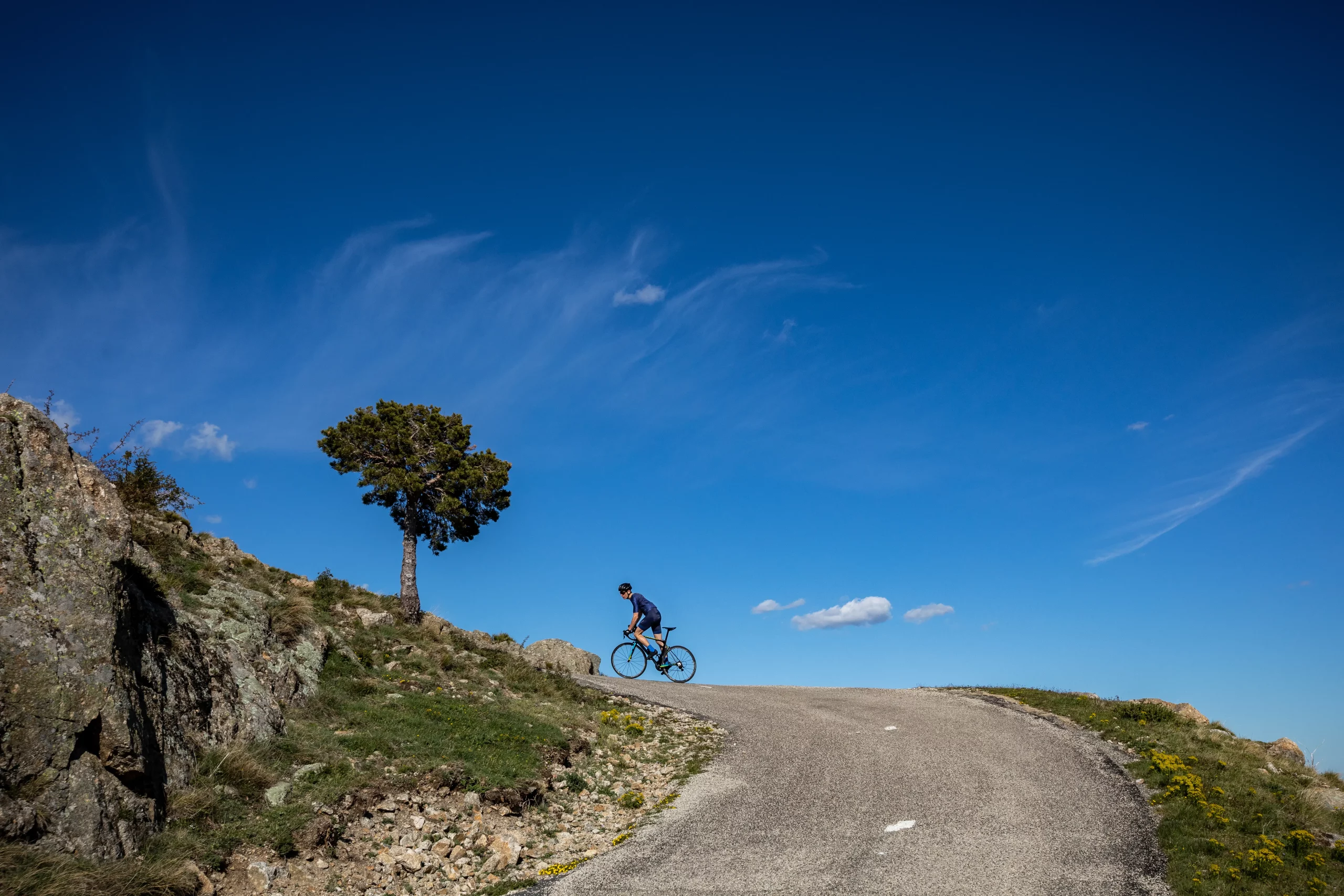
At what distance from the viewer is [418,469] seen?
33812 mm

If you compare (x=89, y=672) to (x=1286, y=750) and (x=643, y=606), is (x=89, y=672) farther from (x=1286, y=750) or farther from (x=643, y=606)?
(x=1286, y=750)

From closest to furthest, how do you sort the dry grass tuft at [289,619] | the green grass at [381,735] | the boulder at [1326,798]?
the green grass at [381,735] < the boulder at [1326,798] < the dry grass tuft at [289,619]

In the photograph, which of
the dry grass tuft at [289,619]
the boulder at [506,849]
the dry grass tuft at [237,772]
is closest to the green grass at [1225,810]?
the boulder at [506,849]

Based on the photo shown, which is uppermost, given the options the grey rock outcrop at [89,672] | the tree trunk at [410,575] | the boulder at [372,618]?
the tree trunk at [410,575]

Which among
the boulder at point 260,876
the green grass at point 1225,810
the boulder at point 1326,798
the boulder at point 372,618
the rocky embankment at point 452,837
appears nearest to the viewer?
the boulder at point 260,876

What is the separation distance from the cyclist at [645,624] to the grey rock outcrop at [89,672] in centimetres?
1452

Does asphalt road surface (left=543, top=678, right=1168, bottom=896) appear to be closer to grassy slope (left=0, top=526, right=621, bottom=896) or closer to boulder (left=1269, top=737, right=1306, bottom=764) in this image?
grassy slope (left=0, top=526, right=621, bottom=896)

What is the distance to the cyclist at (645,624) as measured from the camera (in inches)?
1124

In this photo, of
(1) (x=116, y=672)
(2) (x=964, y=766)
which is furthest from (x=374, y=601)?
(2) (x=964, y=766)

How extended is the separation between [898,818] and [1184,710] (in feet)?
51.6

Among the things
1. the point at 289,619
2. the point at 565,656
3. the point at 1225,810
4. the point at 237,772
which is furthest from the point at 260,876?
the point at 565,656

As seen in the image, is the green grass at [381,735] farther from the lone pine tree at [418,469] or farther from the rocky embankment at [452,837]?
the lone pine tree at [418,469]

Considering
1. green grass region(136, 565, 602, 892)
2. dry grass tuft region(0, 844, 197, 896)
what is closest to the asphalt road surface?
green grass region(136, 565, 602, 892)

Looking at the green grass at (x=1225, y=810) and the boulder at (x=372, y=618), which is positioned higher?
the boulder at (x=372, y=618)
